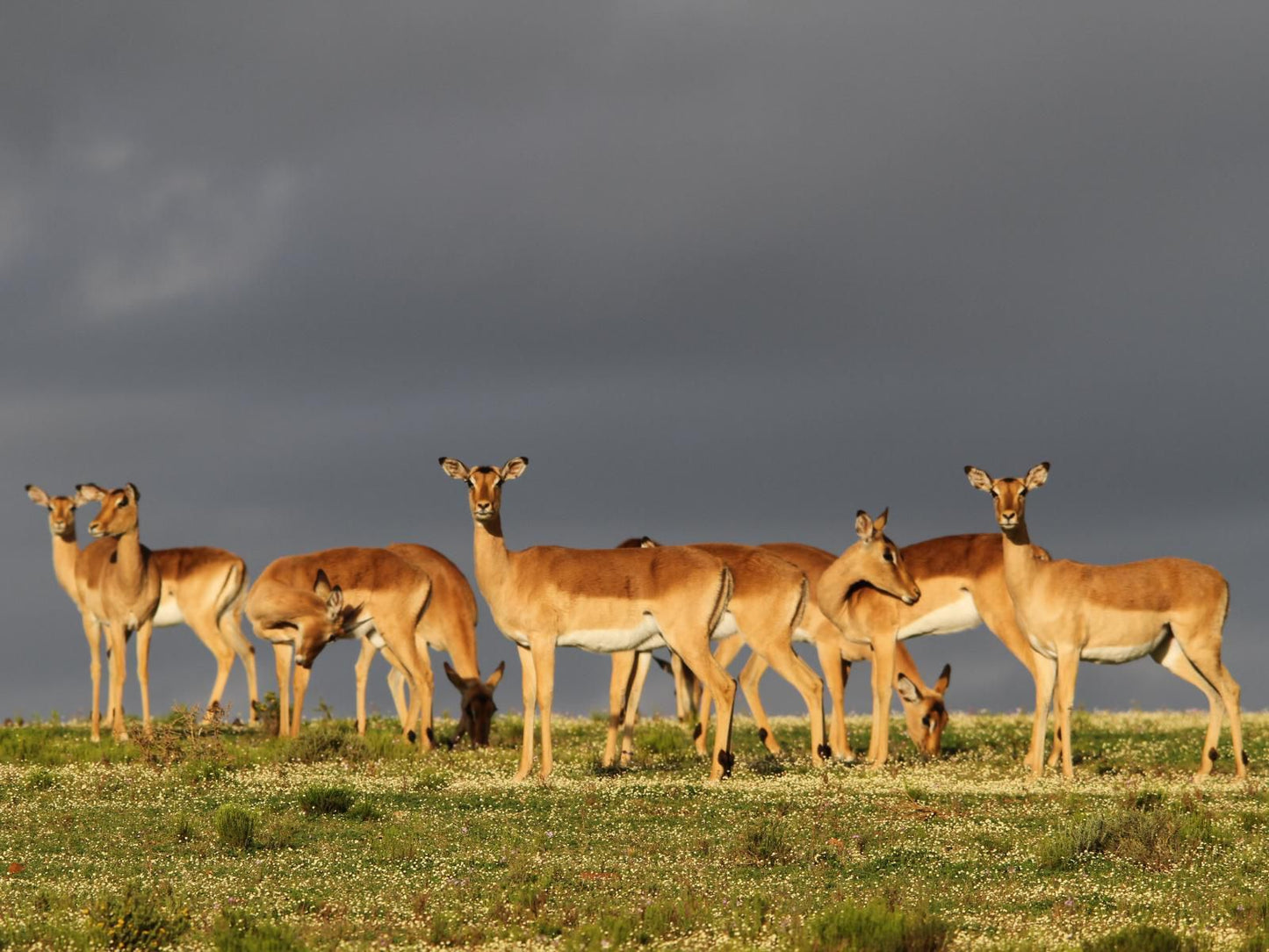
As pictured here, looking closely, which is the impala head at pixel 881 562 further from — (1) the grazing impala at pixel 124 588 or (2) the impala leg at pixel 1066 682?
(1) the grazing impala at pixel 124 588

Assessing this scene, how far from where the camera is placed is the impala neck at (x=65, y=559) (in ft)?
110

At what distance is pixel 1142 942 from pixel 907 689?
15266 mm

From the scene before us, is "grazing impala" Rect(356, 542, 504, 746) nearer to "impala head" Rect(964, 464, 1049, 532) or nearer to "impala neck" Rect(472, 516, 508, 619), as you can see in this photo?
"impala neck" Rect(472, 516, 508, 619)

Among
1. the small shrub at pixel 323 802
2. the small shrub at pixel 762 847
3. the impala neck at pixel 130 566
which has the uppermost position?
the impala neck at pixel 130 566

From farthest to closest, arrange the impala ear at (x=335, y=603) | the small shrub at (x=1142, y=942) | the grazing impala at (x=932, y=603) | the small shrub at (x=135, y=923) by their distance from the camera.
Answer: the impala ear at (x=335, y=603) → the grazing impala at (x=932, y=603) → the small shrub at (x=135, y=923) → the small shrub at (x=1142, y=942)

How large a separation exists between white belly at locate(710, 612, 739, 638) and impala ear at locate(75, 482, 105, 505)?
15203 millimetres

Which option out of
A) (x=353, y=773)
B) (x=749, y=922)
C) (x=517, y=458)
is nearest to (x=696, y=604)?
(x=517, y=458)

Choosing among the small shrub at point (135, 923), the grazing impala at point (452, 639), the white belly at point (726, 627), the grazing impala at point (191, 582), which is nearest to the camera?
the small shrub at point (135, 923)

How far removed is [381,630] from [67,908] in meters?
13.4

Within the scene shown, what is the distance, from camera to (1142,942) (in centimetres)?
1180

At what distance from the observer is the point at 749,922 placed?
1280 cm

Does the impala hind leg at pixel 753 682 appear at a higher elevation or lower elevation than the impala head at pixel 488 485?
lower

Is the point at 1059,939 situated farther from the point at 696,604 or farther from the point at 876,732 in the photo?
the point at 876,732

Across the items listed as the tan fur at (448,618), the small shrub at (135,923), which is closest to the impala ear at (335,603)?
the tan fur at (448,618)
